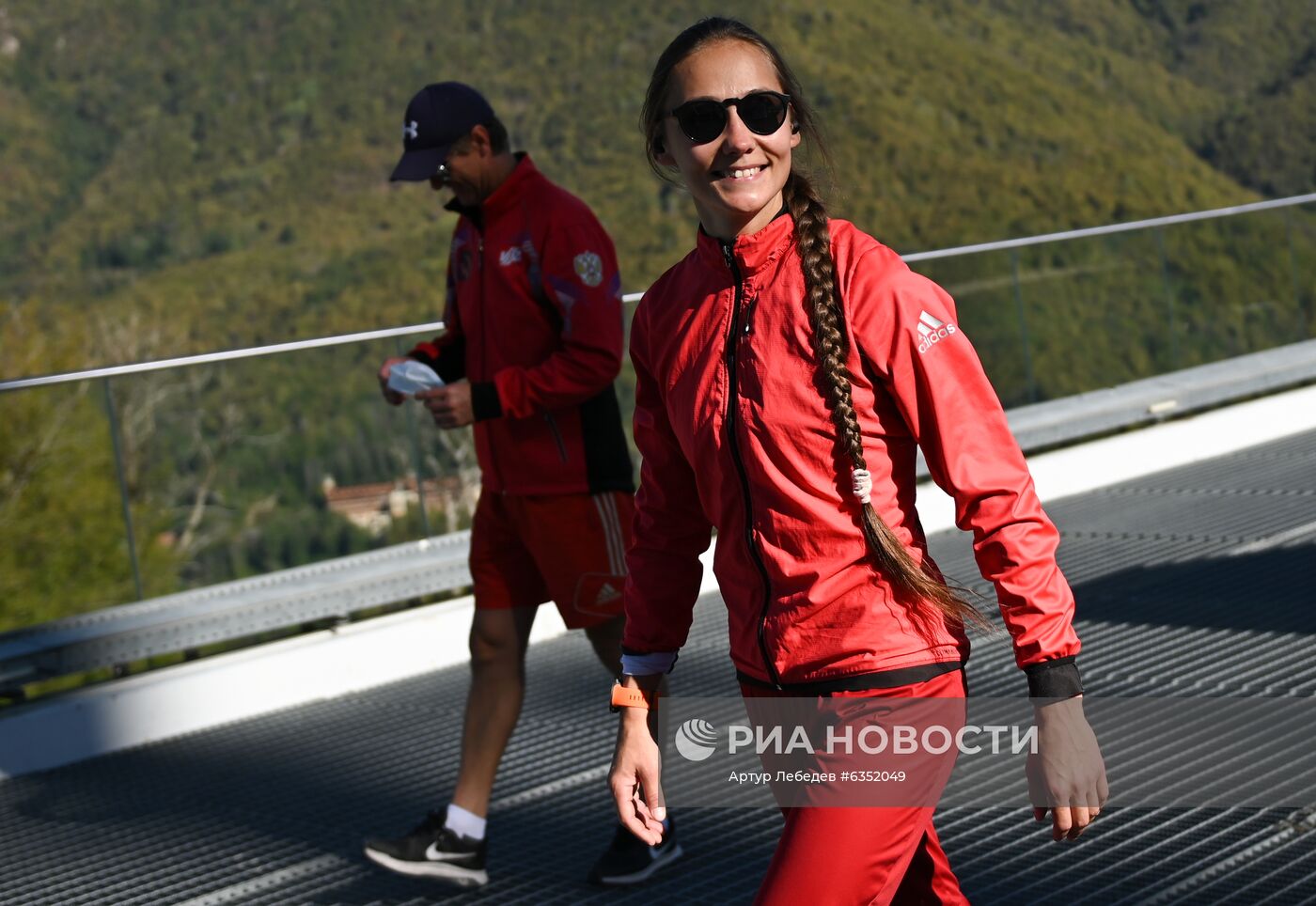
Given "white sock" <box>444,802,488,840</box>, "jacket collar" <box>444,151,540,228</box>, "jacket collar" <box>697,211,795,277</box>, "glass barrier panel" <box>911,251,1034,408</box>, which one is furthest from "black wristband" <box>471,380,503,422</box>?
"glass barrier panel" <box>911,251,1034,408</box>

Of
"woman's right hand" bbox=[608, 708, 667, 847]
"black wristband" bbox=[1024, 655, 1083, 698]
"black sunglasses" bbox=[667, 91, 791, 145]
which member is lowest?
"woman's right hand" bbox=[608, 708, 667, 847]

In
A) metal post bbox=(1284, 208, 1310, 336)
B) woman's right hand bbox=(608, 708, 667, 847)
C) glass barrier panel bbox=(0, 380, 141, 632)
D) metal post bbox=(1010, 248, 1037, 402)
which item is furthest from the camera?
glass barrier panel bbox=(0, 380, 141, 632)

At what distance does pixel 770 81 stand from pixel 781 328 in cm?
38

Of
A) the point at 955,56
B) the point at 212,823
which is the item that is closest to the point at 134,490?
the point at 212,823

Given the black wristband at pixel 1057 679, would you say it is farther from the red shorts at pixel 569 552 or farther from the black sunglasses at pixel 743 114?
the red shorts at pixel 569 552

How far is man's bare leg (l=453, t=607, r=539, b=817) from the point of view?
446 centimetres

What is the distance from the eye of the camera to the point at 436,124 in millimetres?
4484

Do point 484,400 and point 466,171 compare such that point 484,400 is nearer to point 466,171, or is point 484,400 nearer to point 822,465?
point 466,171

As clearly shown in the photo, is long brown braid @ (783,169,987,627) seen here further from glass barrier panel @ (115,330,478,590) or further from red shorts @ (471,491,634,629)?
glass barrier panel @ (115,330,478,590)

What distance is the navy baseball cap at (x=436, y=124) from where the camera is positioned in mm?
4473

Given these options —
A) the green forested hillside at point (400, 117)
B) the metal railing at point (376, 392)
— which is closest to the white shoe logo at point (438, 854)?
the metal railing at point (376, 392)

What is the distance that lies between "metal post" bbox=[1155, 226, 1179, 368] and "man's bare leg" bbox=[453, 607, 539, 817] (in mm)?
7723

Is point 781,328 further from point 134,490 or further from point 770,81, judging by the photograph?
point 134,490

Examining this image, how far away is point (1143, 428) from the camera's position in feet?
32.7
